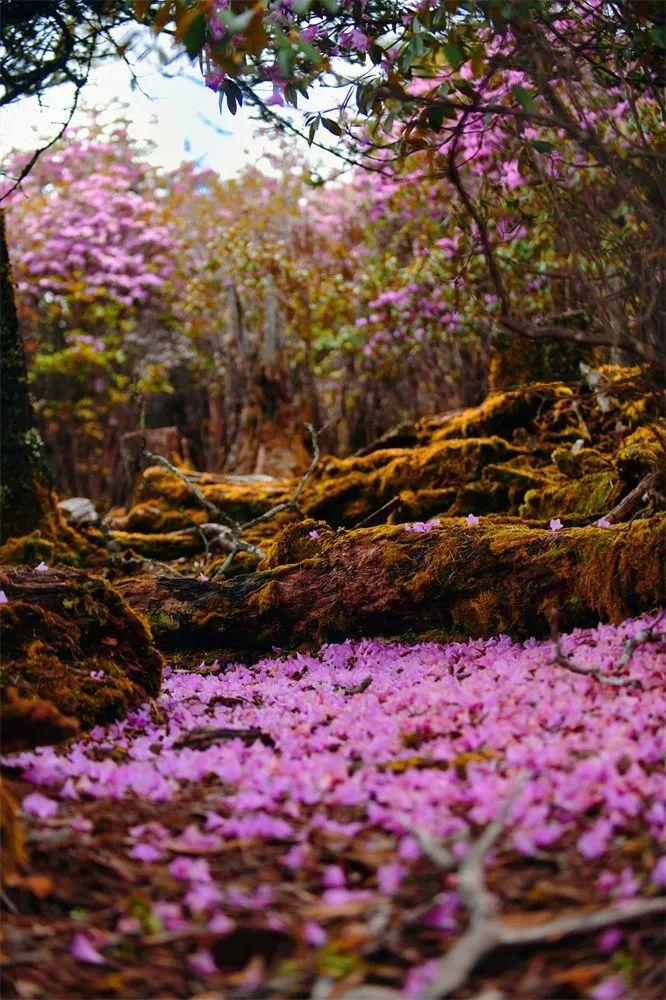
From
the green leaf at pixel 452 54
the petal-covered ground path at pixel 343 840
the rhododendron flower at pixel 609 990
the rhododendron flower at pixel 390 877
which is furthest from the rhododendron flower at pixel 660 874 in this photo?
the green leaf at pixel 452 54

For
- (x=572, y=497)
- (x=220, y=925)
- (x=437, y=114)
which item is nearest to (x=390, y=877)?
(x=220, y=925)

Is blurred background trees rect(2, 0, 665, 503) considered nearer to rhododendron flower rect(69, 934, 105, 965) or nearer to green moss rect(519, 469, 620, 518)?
green moss rect(519, 469, 620, 518)

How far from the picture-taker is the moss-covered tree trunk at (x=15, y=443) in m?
7.96

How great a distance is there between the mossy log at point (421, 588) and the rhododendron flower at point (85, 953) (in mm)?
3102

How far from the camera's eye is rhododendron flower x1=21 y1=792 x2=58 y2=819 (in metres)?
2.93

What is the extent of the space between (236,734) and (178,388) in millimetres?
17087

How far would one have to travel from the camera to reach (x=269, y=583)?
18.2 ft

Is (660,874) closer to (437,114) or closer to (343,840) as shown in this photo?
(343,840)

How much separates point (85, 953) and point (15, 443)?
6352 mm

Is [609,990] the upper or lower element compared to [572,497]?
lower

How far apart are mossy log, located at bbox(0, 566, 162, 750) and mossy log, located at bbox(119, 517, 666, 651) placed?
3.47 feet

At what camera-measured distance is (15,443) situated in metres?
7.96

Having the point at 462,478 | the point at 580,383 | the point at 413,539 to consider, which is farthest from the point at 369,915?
the point at 580,383

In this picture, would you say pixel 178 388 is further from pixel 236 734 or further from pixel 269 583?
pixel 236 734
